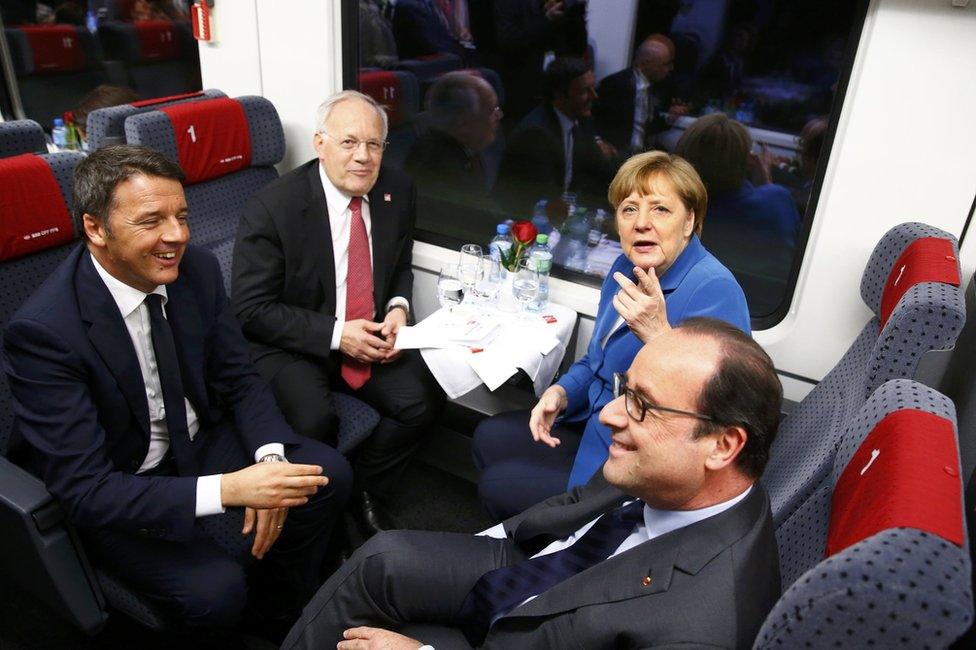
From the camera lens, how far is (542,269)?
2.85 metres

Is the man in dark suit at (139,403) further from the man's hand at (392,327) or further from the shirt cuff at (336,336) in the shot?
the man's hand at (392,327)

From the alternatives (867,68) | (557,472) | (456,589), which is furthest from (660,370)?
A: (867,68)

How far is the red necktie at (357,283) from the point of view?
270cm

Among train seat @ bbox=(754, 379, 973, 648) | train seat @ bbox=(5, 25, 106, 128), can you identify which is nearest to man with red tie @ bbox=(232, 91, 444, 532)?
train seat @ bbox=(754, 379, 973, 648)

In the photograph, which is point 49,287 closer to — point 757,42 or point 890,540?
point 890,540

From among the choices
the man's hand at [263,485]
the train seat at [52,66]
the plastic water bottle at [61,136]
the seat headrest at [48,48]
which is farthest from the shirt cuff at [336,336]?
the seat headrest at [48,48]

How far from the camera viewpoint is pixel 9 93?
439 cm

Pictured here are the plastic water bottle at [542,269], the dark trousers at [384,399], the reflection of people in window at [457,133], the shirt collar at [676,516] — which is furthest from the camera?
the reflection of people in window at [457,133]

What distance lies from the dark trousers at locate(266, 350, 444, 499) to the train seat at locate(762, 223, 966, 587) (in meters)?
1.37

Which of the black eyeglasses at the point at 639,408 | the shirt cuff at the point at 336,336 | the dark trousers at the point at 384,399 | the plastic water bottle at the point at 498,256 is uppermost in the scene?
the black eyeglasses at the point at 639,408

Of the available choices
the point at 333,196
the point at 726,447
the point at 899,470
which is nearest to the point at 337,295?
the point at 333,196

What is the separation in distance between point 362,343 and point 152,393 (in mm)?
829

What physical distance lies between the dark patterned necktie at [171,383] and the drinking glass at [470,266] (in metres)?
1.26

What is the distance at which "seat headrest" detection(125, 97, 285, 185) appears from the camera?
2.62 metres
